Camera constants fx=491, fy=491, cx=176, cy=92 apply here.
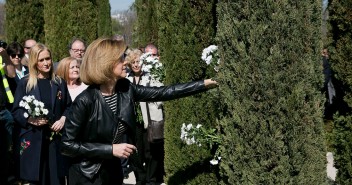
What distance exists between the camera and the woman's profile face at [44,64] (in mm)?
5129

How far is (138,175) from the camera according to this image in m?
6.63

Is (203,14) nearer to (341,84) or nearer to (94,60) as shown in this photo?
(341,84)

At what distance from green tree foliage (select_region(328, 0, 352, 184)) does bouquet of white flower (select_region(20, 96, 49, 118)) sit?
9.57 feet

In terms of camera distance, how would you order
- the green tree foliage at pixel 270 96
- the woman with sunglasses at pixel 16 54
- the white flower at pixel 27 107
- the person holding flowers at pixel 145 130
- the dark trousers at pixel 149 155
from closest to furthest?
the green tree foliage at pixel 270 96, the white flower at pixel 27 107, the person holding flowers at pixel 145 130, the dark trousers at pixel 149 155, the woman with sunglasses at pixel 16 54

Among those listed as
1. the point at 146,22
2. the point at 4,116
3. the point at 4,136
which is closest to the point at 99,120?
the point at 4,116

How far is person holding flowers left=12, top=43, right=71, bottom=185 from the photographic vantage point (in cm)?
495

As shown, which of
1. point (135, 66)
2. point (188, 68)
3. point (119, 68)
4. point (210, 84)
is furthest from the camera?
point (135, 66)

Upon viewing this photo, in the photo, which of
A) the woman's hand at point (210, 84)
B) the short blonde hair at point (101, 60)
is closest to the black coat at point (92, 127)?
the short blonde hair at point (101, 60)

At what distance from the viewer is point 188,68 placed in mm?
5332

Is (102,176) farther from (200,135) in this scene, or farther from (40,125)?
(40,125)

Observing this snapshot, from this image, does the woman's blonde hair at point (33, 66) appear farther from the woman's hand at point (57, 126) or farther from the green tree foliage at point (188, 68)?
the green tree foliage at point (188, 68)

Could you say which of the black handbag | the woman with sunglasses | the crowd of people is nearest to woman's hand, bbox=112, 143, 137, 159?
the crowd of people

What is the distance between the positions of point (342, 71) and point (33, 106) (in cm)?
305

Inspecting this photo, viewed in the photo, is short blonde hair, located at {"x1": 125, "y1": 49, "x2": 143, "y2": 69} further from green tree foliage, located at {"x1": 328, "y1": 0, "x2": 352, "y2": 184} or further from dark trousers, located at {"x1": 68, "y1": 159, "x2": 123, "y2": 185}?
dark trousers, located at {"x1": 68, "y1": 159, "x2": 123, "y2": 185}
